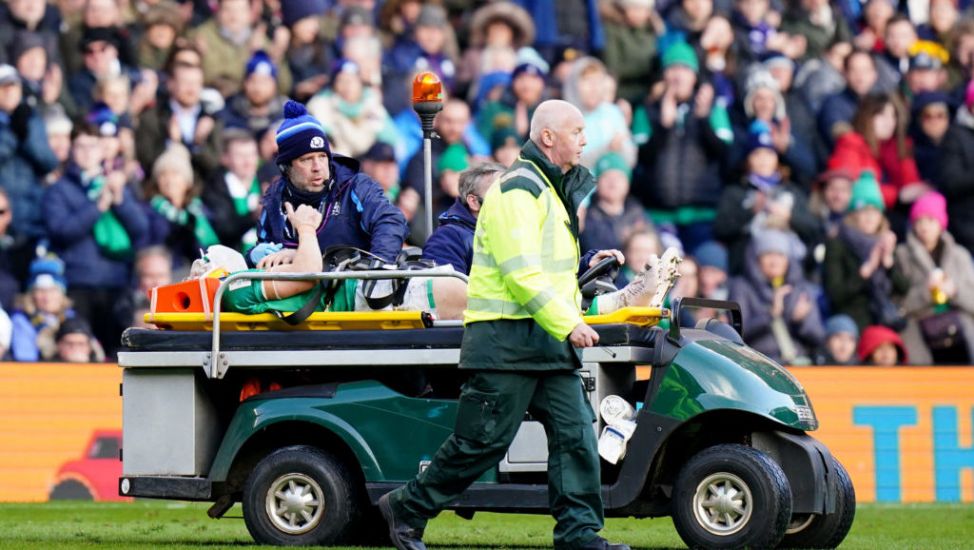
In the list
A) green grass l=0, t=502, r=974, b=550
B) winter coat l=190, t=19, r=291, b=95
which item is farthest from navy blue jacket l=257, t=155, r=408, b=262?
winter coat l=190, t=19, r=291, b=95

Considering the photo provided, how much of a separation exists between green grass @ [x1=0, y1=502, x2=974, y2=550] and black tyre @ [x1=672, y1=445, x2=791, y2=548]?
4.07ft

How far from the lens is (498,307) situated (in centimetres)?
928

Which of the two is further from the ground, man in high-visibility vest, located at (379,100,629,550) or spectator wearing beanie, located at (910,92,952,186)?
spectator wearing beanie, located at (910,92,952,186)

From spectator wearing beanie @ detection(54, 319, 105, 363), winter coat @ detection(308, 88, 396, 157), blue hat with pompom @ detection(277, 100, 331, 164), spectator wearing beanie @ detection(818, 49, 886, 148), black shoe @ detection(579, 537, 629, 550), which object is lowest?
black shoe @ detection(579, 537, 629, 550)

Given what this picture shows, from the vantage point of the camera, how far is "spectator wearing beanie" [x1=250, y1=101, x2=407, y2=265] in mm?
11305

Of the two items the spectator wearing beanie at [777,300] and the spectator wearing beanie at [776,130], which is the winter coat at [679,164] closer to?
the spectator wearing beanie at [776,130]

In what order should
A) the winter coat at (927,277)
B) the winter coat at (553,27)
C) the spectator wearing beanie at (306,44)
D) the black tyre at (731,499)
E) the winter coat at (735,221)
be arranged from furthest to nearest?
the winter coat at (553,27) < the winter coat at (927,277) < the winter coat at (735,221) < the spectator wearing beanie at (306,44) < the black tyre at (731,499)

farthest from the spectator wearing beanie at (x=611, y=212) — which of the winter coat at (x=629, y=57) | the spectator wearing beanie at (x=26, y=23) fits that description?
the spectator wearing beanie at (x=26, y=23)

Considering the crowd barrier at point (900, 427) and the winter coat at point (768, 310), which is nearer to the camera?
the crowd barrier at point (900, 427)

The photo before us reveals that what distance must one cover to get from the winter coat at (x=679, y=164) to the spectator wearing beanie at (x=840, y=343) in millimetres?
1758

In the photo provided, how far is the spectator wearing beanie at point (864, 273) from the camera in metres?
19.8

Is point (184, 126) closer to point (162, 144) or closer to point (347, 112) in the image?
point (162, 144)

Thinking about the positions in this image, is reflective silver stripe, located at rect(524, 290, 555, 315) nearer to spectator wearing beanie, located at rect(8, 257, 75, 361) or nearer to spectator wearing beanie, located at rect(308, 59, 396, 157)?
spectator wearing beanie, located at rect(8, 257, 75, 361)

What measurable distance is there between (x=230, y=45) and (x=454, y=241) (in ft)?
25.4
